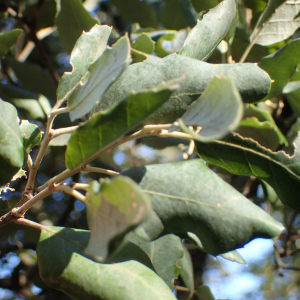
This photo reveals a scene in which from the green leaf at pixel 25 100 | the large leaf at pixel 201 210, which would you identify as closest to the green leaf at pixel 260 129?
the large leaf at pixel 201 210

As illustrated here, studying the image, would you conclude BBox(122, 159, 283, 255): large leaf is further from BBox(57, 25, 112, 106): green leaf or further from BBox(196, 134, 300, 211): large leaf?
BBox(57, 25, 112, 106): green leaf

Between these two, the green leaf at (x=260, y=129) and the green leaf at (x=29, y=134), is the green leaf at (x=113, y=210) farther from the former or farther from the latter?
the green leaf at (x=260, y=129)

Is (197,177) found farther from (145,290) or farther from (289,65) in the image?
(289,65)

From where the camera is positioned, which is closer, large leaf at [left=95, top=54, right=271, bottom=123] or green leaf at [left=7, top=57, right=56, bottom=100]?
large leaf at [left=95, top=54, right=271, bottom=123]

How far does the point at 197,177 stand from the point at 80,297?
0.31m

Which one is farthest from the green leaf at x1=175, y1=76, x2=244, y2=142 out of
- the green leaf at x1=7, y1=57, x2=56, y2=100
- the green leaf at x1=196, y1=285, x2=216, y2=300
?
the green leaf at x1=7, y1=57, x2=56, y2=100

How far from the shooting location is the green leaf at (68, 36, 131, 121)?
1.64 feet

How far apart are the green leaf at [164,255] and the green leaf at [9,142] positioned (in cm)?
35

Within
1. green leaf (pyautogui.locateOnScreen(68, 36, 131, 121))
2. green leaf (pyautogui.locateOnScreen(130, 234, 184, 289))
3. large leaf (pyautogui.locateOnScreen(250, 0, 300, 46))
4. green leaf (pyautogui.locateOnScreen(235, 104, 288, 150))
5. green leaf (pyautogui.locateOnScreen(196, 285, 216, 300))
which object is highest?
green leaf (pyautogui.locateOnScreen(68, 36, 131, 121))

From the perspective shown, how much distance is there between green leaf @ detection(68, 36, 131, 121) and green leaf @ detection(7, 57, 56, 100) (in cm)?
84

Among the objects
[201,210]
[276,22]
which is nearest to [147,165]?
[201,210]

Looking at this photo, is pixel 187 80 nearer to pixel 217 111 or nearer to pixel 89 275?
pixel 217 111

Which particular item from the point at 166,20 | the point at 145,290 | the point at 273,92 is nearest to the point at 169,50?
the point at 166,20

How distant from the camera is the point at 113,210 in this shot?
1.38ft
